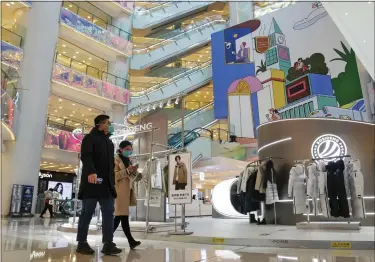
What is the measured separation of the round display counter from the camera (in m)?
6.07

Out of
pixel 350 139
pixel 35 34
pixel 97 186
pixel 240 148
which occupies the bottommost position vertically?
pixel 97 186

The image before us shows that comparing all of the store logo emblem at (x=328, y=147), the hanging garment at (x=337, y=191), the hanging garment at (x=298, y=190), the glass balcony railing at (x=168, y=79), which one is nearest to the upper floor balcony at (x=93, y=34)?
the glass balcony railing at (x=168, y=79)

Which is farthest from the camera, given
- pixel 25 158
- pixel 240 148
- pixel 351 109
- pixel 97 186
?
pixel 240 148

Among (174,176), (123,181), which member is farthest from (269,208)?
(123,181)

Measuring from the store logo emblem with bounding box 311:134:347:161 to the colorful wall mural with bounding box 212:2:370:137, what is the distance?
10.4 metres

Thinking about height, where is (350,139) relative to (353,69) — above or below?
below

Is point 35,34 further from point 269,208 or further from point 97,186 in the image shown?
point 97,186

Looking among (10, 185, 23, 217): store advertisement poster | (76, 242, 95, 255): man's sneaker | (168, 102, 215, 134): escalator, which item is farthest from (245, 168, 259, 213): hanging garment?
(168, 102, 215, 134): escalator

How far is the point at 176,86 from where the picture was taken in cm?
2112

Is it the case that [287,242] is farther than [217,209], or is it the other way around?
[217,209]

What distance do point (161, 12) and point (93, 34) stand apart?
7.14 metres

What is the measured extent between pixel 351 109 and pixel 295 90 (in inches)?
124

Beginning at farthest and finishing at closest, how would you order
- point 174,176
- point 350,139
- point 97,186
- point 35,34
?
point 35,34 → point 350,139 → point 174,176 → point 97,186

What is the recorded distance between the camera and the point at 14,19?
15266mm
